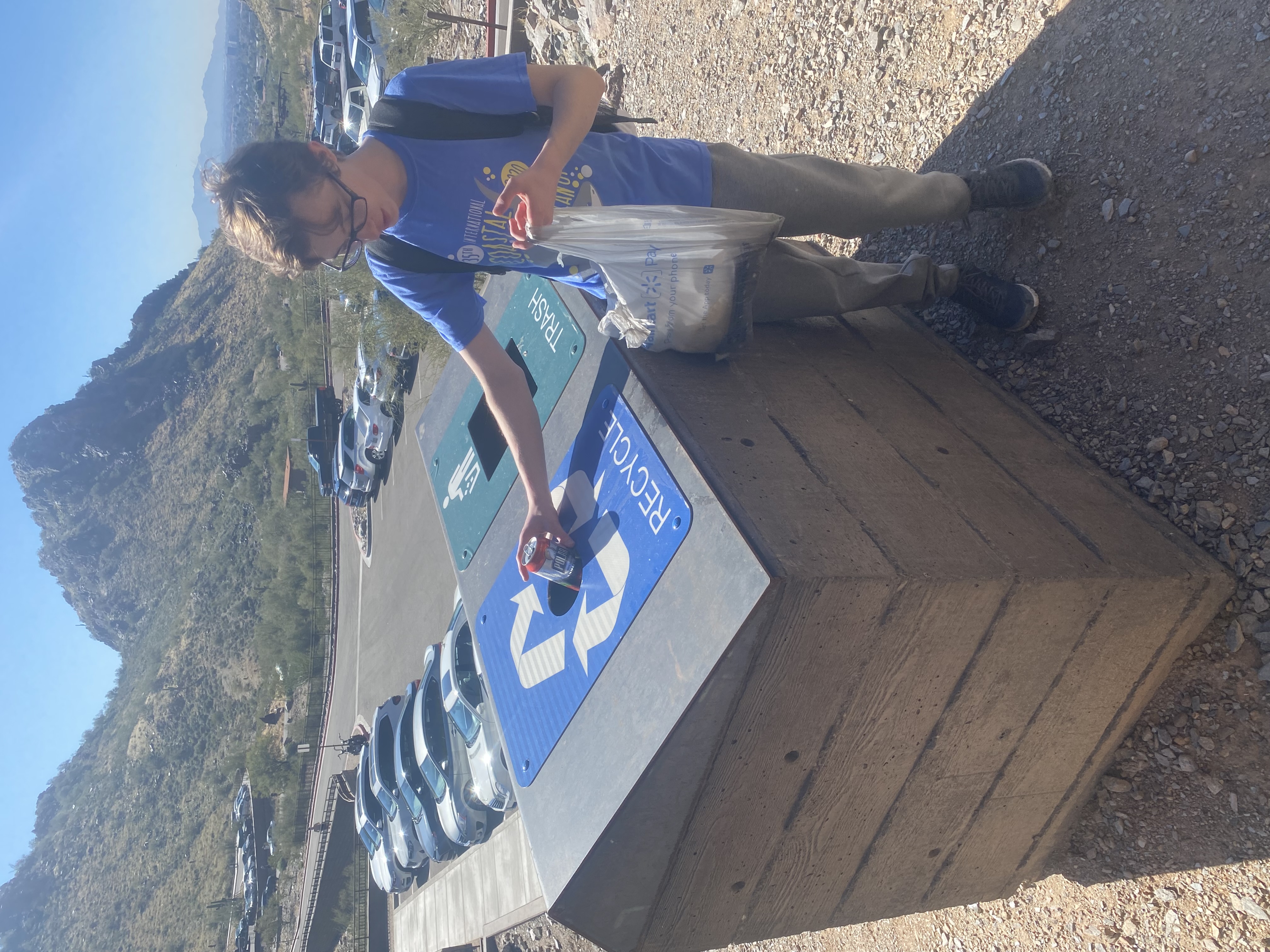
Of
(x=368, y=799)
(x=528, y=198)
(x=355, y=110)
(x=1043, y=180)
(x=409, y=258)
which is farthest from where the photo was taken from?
(x=355, y=110)

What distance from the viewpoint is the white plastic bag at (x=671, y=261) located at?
6.66ft

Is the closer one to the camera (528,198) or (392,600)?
(528,198)

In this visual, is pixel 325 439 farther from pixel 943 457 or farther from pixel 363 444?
pixel 943 457

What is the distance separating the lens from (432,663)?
27.4ft

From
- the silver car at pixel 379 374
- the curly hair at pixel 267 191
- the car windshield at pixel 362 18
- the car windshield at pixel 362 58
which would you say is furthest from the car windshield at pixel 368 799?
the car windshield at pixel 362 18

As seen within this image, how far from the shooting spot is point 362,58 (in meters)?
12.9

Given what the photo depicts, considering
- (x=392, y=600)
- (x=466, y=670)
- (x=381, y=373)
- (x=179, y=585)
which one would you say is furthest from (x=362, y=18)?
(x=179, y=585)

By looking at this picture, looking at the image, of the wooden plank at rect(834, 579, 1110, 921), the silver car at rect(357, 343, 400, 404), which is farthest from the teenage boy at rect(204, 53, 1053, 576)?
the silver car at rect(357, 343, 400, 404)

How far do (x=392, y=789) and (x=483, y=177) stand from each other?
9183 mm

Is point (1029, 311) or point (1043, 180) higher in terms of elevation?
point (1043, 180)

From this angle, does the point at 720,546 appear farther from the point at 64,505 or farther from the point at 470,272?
the point at 64,505

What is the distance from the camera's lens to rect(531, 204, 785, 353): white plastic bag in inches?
79.9

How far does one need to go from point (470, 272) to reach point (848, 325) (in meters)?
1.61

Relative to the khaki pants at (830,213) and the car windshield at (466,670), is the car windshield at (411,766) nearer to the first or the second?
the car windshield at (466,670)
